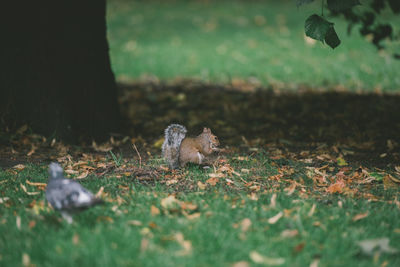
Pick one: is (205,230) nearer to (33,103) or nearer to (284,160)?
(284,160)

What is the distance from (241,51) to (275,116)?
17.6ft

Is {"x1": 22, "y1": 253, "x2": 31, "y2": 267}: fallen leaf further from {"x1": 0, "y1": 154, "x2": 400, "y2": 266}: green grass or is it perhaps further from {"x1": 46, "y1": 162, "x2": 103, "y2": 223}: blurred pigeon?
{"x1": 46, "y1": 162, "x2": 103, "y2": 223}: blurred pigeon

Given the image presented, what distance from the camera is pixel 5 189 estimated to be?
11.1 ft

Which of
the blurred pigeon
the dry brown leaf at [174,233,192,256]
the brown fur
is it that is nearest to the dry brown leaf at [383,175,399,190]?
the brown fur

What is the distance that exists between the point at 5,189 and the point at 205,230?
1.72 m

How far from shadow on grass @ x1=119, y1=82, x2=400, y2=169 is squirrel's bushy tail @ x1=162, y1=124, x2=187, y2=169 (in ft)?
4.54

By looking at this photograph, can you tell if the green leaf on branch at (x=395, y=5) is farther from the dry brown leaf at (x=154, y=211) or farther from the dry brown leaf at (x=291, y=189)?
the dry brown leaf at (x=154, y=211)

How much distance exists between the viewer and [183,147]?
12.2ft

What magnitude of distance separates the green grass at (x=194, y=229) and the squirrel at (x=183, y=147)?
1.10 ft

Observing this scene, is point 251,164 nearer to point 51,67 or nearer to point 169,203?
point 169,203

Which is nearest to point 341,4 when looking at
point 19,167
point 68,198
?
point 68,198

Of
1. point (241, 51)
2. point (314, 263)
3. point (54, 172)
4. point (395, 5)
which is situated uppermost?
point (241, 51)

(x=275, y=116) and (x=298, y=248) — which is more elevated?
(x=275, y=116)

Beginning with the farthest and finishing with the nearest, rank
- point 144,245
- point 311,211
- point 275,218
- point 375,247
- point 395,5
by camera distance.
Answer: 1. point 395,5
2. point 311,211
3. point 275,218
4. point 375,247
5. point 144,245
